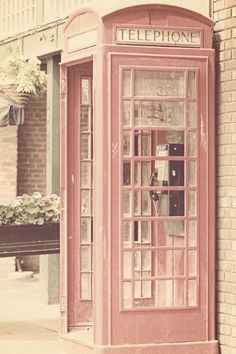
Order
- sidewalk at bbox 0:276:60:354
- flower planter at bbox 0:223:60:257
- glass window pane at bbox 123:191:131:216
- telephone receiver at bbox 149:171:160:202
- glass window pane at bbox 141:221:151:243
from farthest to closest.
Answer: flower planter at bbox 0:223:60:257, sidewalk at bbox 0:276:60:354, glass window pane at bbox 141:221:151:243, telephone receiver at bbox 149:171:160:202, glass window pane at bbox 123:191:131:216

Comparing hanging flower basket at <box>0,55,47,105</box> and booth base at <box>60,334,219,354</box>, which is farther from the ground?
hanging flower basket at <box>0,55,47,105</box>

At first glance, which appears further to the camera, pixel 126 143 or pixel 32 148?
pixel 32 148

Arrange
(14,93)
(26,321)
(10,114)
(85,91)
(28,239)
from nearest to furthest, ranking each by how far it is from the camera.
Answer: (85,91) → (28,239) → (10,114) → (26,321) → (14,93)

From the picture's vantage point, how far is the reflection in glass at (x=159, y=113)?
8281 mm

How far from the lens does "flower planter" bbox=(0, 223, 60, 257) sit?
9902mm

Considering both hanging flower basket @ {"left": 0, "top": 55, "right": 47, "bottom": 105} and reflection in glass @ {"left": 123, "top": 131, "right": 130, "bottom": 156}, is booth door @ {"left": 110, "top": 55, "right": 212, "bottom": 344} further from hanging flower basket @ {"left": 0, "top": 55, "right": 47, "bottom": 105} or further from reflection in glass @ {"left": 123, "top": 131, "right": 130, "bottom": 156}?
hanging flower basket @ {"left": 0, "top": 55, "right": 47, "bottom": 105}

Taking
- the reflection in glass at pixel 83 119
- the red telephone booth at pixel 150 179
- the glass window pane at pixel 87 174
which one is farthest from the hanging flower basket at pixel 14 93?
the red telephone booth at pixel 150 179

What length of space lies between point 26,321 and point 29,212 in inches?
67.5

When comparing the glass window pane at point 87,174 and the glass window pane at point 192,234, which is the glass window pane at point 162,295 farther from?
the glass window pane at point 87,174

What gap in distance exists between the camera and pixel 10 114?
11.0 metres

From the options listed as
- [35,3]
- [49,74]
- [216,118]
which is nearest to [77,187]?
[216,118]

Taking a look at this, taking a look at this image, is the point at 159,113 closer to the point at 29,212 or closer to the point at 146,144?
the point at 146,144

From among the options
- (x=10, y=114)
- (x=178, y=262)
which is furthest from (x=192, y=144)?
(x=10, y=114)

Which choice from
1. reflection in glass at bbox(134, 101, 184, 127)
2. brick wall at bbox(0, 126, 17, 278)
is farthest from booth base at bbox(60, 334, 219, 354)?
brick wall at bbox(0, 126, 17, 278)
